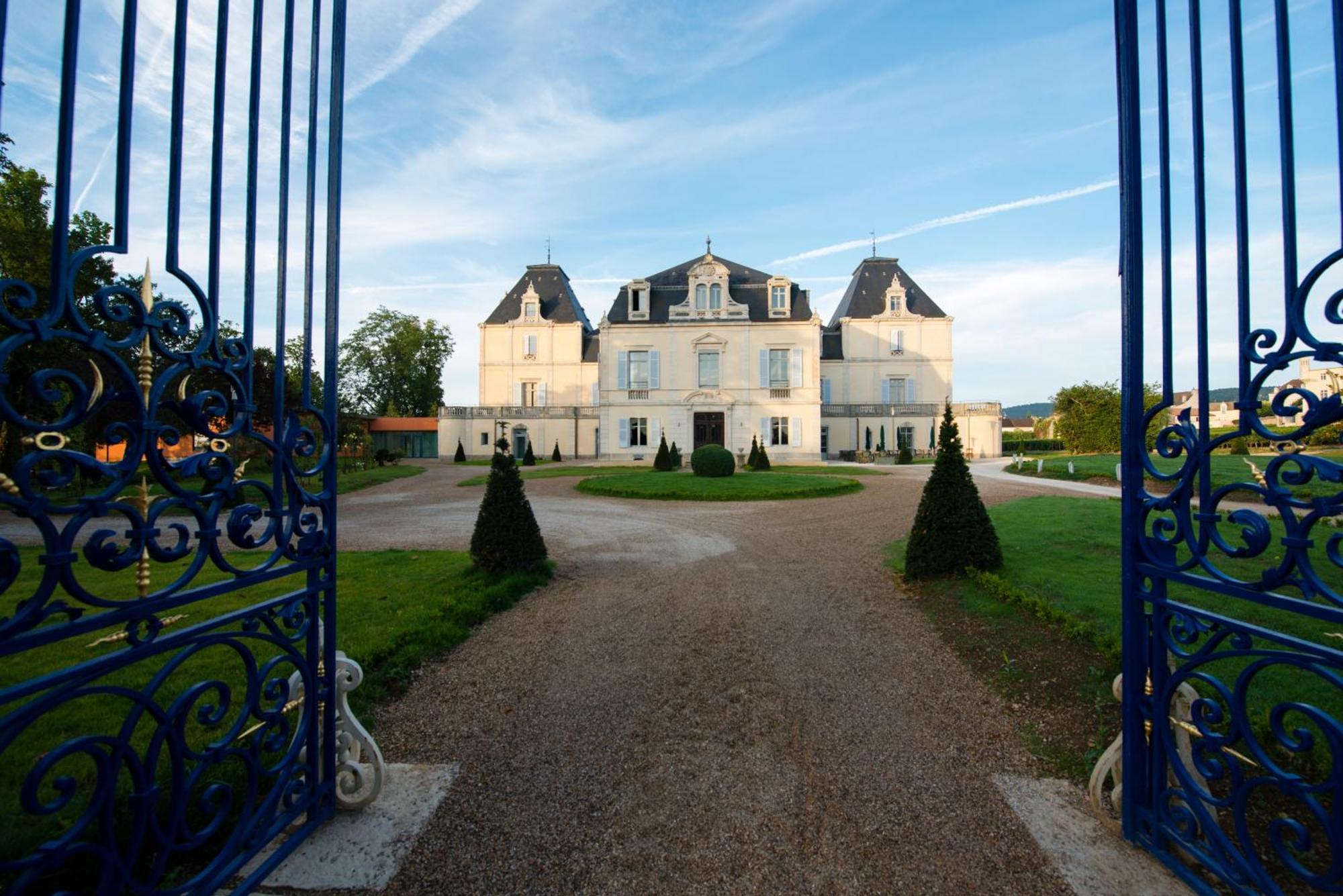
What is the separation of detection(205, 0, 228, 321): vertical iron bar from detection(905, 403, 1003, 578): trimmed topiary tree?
20.3 ft

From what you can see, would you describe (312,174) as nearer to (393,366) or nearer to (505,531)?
(505,531)

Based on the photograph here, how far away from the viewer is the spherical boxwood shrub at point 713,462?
20.9 metres

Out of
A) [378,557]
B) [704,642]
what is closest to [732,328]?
[378,557]

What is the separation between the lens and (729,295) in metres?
33.9

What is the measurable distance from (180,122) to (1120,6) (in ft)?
11.7

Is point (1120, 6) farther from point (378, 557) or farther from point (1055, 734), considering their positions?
point (378, 557)

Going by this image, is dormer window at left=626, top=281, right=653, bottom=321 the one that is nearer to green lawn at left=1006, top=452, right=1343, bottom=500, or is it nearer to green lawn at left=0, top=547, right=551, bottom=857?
green lawn at left=1006, top=452, right=1343, bottom=500

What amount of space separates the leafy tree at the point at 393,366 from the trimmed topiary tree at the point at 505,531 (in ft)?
141

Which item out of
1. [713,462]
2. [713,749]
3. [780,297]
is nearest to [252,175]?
[713,749]

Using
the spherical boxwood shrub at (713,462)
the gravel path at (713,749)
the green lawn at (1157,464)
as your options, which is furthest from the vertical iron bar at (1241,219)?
the spherical boxwood shrub at (713,462)

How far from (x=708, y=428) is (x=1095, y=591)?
1104 inches

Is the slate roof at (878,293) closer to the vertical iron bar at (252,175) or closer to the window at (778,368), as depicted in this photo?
the window at (778,368)

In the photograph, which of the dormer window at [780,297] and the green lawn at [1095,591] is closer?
the green lawn at [1095,591]

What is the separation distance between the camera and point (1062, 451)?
36.6 metres
